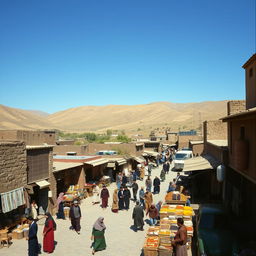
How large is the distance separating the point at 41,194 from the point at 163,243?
750 cm

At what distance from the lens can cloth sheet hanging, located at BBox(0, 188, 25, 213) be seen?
10.5 meters

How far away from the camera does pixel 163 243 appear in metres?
8.30

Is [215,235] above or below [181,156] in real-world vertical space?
below

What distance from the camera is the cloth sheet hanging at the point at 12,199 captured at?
1049 cm

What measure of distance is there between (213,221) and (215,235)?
0.60 m

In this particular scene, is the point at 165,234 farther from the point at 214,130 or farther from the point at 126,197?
the point at 214,130

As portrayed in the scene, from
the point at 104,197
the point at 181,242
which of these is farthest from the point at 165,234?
the point at 104,197

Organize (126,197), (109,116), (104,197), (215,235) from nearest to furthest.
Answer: (215,235), (126,197), (104,197), (109,116)

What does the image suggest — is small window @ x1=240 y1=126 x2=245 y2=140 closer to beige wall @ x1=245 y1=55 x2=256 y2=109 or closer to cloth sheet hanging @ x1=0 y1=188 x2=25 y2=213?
beige wall @ x1=245 y1=55 x2=256 y2=109

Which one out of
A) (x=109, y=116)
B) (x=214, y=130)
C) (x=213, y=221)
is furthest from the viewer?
(x=109, y=116)

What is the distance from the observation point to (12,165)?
11328mm

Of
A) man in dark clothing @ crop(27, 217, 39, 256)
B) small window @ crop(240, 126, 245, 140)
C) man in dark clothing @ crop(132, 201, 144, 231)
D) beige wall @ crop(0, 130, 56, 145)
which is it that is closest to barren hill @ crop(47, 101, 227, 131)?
beige wall @ crop(0, 130, 56, 145)

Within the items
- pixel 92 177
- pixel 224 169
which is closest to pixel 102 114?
pixel 92 177

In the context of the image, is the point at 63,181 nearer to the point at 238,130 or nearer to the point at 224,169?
the point at 224,169
